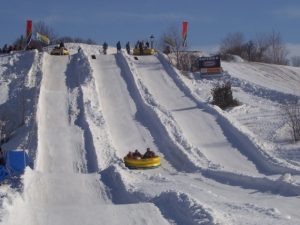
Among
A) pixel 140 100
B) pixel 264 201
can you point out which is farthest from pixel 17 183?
pixel 140 100

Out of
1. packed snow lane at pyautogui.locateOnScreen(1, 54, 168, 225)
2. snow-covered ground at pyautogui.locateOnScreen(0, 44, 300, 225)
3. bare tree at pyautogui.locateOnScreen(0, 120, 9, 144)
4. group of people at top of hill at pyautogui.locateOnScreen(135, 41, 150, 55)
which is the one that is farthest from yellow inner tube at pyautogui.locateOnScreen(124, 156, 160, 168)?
group of people at top of hill at pyautogui.locateOnScreen(135, 41, 150, 55)

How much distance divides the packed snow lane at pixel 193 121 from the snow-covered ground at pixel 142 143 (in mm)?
54

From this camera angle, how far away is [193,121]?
24.3 meters

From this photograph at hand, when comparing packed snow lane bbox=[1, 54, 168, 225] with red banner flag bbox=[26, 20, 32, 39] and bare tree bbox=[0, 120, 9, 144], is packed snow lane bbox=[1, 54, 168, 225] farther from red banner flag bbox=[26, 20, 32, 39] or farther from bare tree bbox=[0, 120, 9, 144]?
red banner flag bbox=[26, 20, 32, 39]

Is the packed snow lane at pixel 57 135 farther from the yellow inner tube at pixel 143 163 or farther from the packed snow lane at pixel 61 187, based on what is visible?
the yellow inner tube at pixel 143 163

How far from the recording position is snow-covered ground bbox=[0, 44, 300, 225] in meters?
11.2

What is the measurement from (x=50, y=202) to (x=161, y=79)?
19.7 meters

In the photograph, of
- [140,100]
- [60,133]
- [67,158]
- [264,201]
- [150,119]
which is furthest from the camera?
[140,100]

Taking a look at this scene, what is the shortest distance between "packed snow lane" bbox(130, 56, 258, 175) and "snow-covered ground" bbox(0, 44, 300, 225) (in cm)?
5

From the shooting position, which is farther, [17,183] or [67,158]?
[67,158]

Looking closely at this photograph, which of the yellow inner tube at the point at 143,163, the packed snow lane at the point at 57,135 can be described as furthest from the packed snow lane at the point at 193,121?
the packed snow lane at the point at 57,135

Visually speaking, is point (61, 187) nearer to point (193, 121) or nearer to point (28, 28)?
point (193, 121)

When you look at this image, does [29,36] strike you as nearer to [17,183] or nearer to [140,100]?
[140,100]

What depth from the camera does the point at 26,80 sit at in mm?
30453
